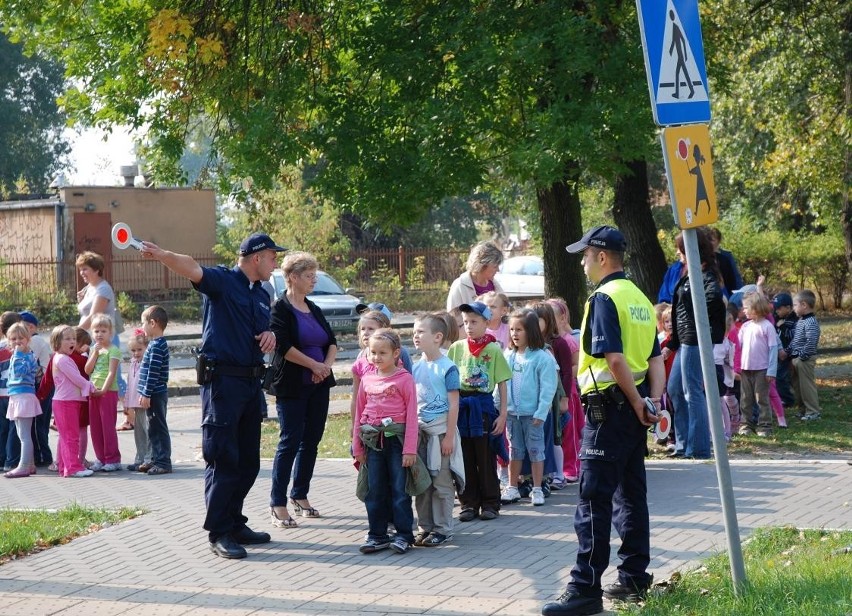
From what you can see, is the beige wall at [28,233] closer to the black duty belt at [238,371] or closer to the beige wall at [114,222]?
the beige wall at [114,222]

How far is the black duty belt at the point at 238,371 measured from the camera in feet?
24.9

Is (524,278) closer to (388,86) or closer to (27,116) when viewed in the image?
(388,86)

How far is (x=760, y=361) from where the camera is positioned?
1217 cm

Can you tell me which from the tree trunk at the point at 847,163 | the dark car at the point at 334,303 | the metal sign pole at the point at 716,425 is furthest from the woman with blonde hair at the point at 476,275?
the dark car at the point at 334,303

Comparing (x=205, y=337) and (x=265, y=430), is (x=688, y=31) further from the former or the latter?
(x=265, y=430)

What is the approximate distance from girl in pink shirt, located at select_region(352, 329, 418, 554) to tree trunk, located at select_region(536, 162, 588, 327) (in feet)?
28.1

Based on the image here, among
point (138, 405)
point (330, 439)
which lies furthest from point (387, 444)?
point (330, 439)

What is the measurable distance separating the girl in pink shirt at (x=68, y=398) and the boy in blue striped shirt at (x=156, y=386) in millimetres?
583

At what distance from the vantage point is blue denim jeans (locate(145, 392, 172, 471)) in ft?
36.5

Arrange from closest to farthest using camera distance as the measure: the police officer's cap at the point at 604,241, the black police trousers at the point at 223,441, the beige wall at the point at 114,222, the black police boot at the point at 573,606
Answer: the black police boot at the point at 573,606 < the police officer's cap at the point at 604,241 < the black police trousers at the point at 223,441 < the beige wall at the point at 114,222

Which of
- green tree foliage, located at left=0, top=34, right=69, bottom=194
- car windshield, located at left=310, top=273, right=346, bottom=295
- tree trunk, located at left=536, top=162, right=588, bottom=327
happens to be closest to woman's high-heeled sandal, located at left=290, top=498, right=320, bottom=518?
tree trunk, located at left=536, top=162, right=588, bottom=327

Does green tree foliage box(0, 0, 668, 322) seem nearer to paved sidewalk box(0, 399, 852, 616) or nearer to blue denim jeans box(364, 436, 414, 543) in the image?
paved sidewalk box(0, 399, 852, 616)

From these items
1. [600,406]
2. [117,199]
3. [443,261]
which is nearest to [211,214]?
[117,199]

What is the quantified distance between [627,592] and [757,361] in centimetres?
664
